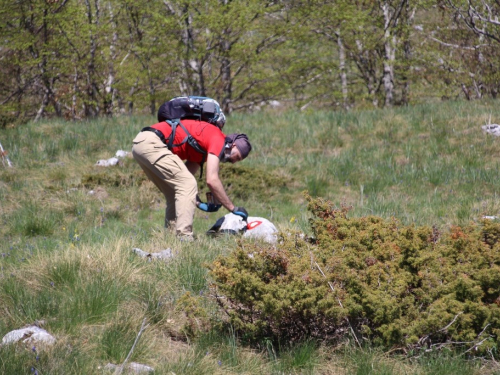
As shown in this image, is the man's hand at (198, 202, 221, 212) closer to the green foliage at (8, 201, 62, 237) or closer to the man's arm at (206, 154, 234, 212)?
the man's arm at (206, 154, 234, 212)

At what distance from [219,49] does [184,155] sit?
36.5 ft

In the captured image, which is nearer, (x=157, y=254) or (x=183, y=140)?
(x=157, y=254)

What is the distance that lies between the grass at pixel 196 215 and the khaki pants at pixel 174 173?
11.4 inches

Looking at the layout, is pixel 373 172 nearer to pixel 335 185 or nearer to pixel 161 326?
pixel 335 185

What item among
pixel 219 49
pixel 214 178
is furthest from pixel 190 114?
pixel 219 49

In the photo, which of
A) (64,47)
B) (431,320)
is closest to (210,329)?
(431,320)

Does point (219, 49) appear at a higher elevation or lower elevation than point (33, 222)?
higher

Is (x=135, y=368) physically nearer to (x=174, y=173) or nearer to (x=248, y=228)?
(x=174, y=173)

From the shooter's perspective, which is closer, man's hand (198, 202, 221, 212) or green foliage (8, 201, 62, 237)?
man's hand (198, 202, 221, 212)

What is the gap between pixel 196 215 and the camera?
7.57m

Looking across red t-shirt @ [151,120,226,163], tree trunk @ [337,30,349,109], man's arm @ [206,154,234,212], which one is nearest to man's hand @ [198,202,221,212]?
man's arm @ [206,154,234,212]

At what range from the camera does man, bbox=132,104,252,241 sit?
534 centimetres

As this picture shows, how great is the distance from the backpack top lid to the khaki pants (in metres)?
0.30

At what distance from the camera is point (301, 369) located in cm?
311
